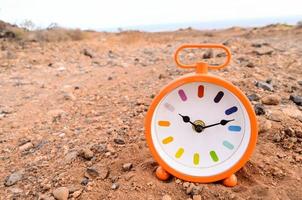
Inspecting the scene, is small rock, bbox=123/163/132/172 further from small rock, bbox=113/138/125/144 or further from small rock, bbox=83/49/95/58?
small rock, bbox=83/49/95/58

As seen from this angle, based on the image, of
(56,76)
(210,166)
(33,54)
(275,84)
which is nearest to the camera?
(210,166)

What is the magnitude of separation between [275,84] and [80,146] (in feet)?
7.40

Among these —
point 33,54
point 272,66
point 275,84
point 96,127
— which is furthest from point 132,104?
point 33,54

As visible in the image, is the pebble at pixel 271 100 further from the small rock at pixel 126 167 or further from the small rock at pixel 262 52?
the small rock at pixel 262 52

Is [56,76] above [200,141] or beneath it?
beneath

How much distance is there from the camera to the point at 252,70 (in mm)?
4660

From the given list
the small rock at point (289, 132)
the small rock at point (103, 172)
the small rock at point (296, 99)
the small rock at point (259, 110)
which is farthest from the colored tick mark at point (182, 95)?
the small rock at point (296, 99)

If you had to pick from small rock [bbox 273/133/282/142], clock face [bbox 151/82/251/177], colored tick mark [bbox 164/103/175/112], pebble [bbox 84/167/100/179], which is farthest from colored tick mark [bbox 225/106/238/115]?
pebble [bbox 84/167/100/179]

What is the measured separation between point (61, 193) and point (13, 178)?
513mm

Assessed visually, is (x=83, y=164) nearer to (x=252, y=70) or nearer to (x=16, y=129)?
(x=16, y=129)

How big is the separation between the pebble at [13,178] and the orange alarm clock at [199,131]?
1.01 meters

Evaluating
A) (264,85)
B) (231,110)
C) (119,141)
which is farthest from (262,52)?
(231,110)

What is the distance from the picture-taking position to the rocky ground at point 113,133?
2.27m

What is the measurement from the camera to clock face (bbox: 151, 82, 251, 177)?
7.14 feet
